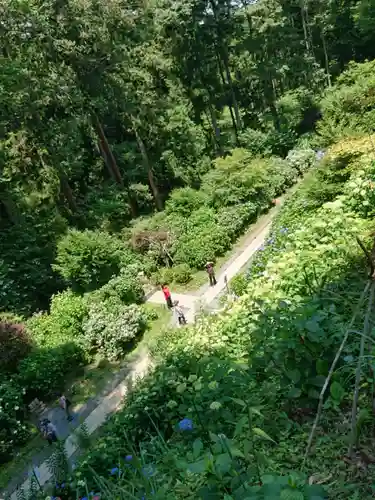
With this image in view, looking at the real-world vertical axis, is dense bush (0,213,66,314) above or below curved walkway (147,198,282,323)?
above

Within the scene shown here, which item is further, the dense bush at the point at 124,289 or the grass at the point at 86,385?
the dense bush at the point at 124,289

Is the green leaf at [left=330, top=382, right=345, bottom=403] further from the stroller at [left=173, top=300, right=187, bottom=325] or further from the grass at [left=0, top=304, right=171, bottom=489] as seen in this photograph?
the stroller at [left=173, top=300, right=187, bottom=325]

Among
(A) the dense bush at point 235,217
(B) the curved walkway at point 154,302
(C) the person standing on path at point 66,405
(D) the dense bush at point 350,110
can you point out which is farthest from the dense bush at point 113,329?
(D) the dense bush at point 350,110

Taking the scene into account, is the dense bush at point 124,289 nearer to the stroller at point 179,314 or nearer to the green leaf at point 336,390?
the stroller at point 179,314

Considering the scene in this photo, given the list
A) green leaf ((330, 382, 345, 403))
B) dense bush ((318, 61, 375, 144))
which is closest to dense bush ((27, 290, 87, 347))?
dense bush ((318, 61, 375, 144))

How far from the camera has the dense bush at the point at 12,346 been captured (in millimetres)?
13539

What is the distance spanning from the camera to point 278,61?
2947 cm

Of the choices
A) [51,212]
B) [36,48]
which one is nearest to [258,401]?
[51,212]

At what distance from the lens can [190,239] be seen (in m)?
19.0

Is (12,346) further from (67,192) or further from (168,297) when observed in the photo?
(67,192)

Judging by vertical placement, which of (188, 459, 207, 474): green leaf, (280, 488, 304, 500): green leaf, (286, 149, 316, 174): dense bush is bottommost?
(286, 149, 316, 174): dense bush

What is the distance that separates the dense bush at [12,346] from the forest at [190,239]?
49mm

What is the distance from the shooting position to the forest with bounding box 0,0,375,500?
2.47 metres

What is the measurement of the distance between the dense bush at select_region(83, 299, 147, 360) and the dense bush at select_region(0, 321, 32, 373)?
1.96 meters
